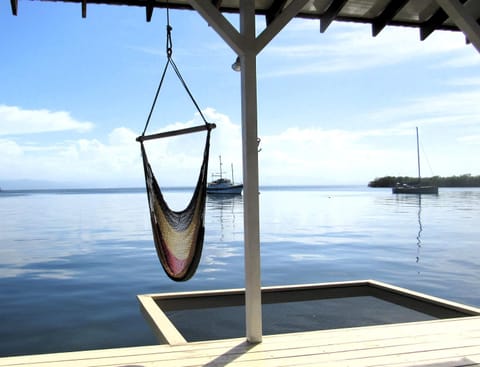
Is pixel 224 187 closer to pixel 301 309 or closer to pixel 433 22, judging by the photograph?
pixel 301 309

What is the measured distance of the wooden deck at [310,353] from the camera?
211 cm

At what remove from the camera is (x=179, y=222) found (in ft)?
8.68

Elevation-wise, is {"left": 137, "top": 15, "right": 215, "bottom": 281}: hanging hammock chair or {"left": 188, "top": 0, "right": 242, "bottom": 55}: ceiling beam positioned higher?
{"left": 188, "top": 0, "right": 242, "bottom": 55}: ceiling beam

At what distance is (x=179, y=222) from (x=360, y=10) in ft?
5.61

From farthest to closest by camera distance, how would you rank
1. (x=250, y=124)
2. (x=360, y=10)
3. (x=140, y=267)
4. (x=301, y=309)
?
1. (x=140, y=267)
2. (x=301, y=309)
3. (x=360, y=10)
4. (x=250, y=124)

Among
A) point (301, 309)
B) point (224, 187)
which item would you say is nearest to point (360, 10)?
point (301, 309)

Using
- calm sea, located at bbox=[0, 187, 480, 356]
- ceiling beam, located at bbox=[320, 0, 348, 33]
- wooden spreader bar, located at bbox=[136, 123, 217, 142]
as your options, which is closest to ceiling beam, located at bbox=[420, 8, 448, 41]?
ceiling beam, located at bbox=[320, 0, 348, 33]

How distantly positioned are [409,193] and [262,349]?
37196 mm

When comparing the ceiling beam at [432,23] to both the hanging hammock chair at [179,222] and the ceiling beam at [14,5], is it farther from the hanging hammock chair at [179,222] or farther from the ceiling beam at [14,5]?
the ceiling beam at [14,5]

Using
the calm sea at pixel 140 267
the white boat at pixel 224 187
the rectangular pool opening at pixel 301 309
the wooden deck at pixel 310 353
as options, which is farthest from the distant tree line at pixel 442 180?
the wooden deck at pixel 310 353

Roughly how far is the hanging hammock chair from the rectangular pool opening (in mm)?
711

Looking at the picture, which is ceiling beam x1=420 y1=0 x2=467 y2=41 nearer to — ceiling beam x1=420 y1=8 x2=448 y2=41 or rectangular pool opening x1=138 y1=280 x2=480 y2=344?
ceiling beam x1=420 y1=8 x2=448 y2=41

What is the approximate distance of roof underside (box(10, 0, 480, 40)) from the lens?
2.59 meters

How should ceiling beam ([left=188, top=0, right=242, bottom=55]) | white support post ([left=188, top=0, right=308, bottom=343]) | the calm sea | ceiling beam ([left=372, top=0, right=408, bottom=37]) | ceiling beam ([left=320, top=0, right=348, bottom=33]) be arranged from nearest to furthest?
ceiling beam ([left=188, top=0, right=242, bottom=55])
white support post ([left=188, top=0, right=308, bottom=343])
ceiling beam ([left=320, top=0, right=348, bottom=33])
ceiling beam ([left=372, top=0, right=408, bottom=37])
the calm sea
